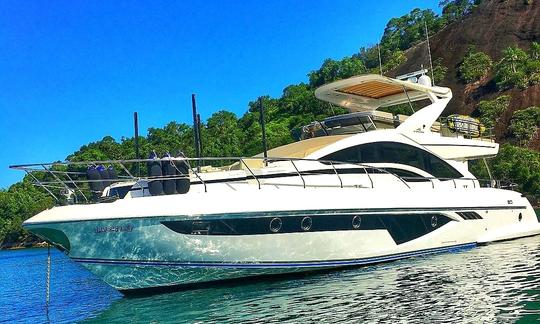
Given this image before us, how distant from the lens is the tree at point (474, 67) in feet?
243

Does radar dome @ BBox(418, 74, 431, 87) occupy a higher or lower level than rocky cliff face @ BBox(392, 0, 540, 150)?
lower

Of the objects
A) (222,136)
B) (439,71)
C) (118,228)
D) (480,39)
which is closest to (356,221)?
(118,228)

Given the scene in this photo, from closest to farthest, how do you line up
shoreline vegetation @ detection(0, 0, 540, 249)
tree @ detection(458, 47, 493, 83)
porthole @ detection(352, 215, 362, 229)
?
porthole @ detection(352, 215, 362, 229) < shoreline vegetation @ detection(0, 0, 540, 249) < tree @ detection(458, 47, 493, 83)

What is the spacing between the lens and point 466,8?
103188mm

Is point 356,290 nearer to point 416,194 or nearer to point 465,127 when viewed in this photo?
point 416,194

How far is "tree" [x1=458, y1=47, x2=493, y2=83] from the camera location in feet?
243

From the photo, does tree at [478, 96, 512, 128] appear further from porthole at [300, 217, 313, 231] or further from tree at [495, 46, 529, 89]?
porthole at [300, 217, 313, 231]

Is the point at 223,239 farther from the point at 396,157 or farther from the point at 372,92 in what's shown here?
the point at 372,92

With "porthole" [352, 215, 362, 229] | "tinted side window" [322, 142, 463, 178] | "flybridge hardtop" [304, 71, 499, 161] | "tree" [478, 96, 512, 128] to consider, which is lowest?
"porthole" [352, 215, 362, 229]

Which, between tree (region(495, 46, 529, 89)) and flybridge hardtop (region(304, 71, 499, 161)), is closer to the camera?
flybridge hardtop (region(304, 71, 499, 161))

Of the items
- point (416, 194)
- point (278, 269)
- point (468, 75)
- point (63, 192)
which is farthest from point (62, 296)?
point (468, 75)

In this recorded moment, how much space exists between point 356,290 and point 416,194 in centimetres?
414

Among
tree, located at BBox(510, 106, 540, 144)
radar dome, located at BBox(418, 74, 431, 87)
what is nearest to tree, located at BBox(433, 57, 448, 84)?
tree, located at BBox(510, 106, 540, 144)

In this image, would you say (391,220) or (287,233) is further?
(391,220)
